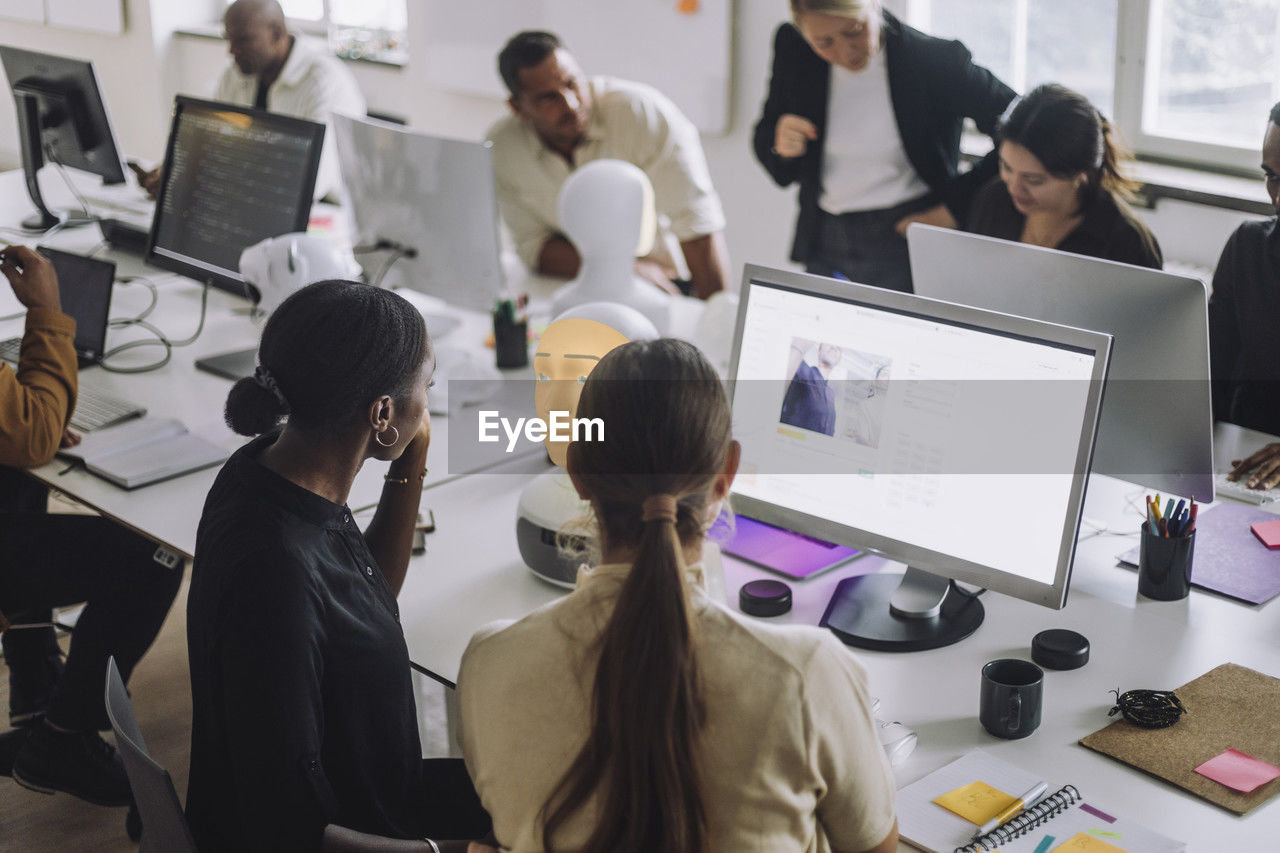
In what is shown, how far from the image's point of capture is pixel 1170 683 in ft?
4.92

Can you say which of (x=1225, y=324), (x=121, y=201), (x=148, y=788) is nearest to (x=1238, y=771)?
(x=148, y=788)

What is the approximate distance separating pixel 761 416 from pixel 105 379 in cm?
159

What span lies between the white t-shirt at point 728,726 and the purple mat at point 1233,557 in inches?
34.6

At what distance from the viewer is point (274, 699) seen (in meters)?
1.27

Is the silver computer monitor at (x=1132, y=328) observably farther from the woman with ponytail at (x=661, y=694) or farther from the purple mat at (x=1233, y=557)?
the woman with ponytail at (x=661, y=694)

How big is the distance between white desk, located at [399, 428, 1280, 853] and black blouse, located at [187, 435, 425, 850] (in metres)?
0.18

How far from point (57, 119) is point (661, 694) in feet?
11.2

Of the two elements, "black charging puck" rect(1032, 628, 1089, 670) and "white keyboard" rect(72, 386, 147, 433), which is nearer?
"black charging puck" rect(1032, 628, 1089, 670)

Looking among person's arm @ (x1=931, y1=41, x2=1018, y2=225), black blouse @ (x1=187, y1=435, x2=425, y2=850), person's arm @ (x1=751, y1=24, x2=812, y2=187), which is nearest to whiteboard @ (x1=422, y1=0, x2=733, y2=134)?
person's arm @ (x1=751, y1=24, x2=812, y2=187)

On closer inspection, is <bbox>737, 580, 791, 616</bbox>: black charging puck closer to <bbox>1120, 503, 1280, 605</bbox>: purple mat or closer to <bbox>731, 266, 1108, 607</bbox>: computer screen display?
<bbox>731, 266, 1108, 607</bbox>: computer screen display

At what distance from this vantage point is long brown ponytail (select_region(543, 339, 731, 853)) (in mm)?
994

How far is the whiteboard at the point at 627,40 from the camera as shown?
435 cm

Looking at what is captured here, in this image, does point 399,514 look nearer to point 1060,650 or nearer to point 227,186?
point 1060,650

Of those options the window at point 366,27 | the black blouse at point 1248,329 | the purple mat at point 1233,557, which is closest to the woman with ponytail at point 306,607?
the purple mat at point 1233,557
